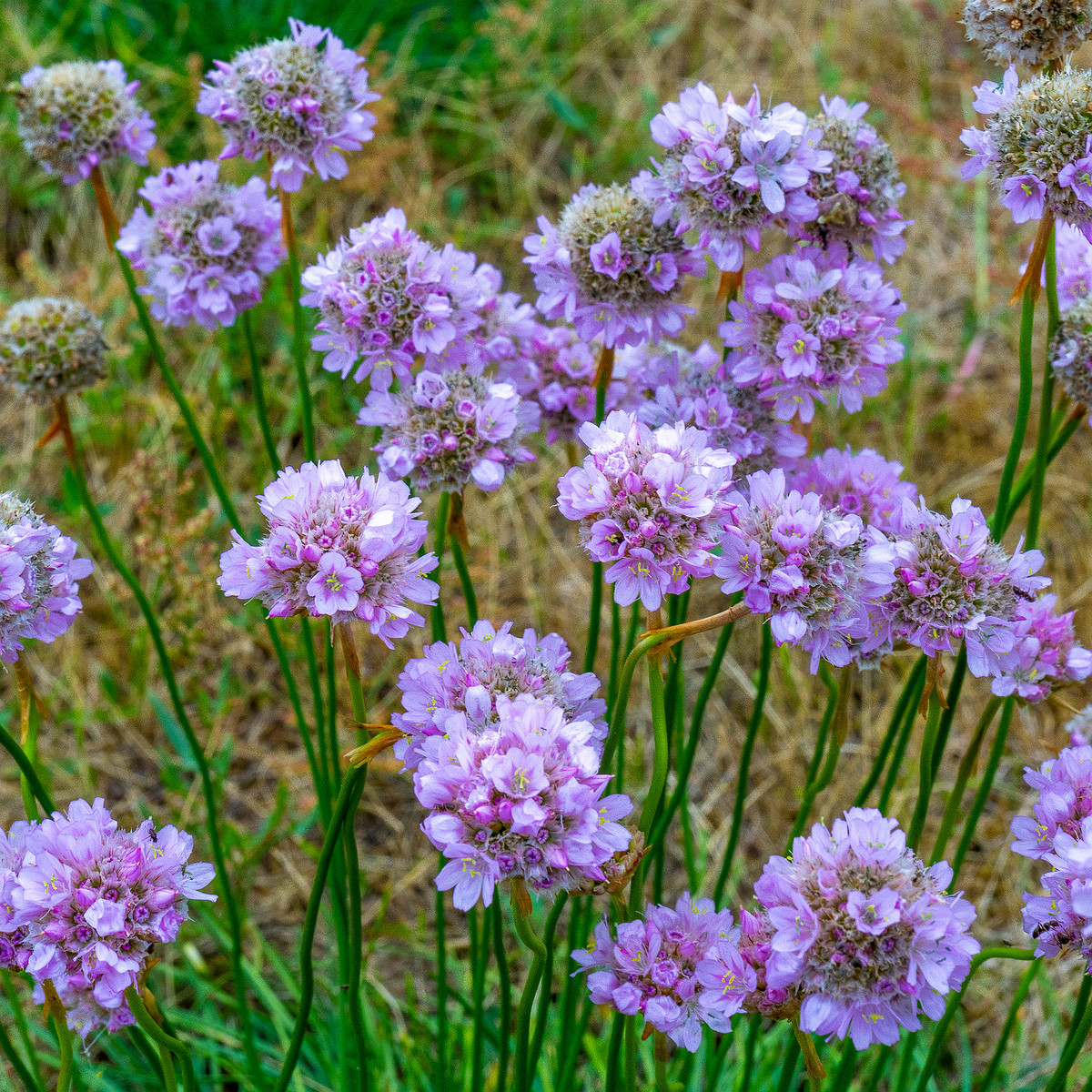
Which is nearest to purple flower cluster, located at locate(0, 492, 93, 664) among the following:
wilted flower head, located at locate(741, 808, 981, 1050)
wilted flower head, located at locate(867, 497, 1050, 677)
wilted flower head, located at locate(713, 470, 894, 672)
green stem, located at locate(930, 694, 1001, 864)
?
wilted flower head, located at locate(713, 470, 894, 672)

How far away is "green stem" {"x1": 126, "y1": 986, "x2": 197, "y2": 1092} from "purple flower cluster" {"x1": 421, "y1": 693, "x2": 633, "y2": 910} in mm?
443

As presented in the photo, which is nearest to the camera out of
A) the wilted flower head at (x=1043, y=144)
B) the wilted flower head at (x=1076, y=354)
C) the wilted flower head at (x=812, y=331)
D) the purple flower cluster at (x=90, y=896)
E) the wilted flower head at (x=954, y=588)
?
the purple flower cluster at (x=90, y=896)

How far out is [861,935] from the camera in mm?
1377

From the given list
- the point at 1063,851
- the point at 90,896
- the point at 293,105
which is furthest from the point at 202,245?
the point at 1063,851

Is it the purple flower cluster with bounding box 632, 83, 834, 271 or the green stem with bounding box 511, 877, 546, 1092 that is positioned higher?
the purple flower cluster with bounding box 632, 83, 834, 271

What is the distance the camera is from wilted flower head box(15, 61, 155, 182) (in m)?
2.34

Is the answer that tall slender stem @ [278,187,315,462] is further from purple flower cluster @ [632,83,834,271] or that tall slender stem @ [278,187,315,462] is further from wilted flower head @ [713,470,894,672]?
wilted flower head @ [713,470,894,672]

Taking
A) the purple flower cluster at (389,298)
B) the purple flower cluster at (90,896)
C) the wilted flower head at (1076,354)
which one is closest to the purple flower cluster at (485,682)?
the purple flower cluster at (90,896)

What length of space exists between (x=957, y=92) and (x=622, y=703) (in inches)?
207

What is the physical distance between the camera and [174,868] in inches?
62.4

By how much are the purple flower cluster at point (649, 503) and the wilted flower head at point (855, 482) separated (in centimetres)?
42

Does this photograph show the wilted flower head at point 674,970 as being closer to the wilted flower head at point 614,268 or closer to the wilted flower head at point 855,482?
the wilted flower head at point 855,482


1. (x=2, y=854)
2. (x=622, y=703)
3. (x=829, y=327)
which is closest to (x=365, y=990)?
(x=2, y=854)

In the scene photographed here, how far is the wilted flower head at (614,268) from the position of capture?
192cm
